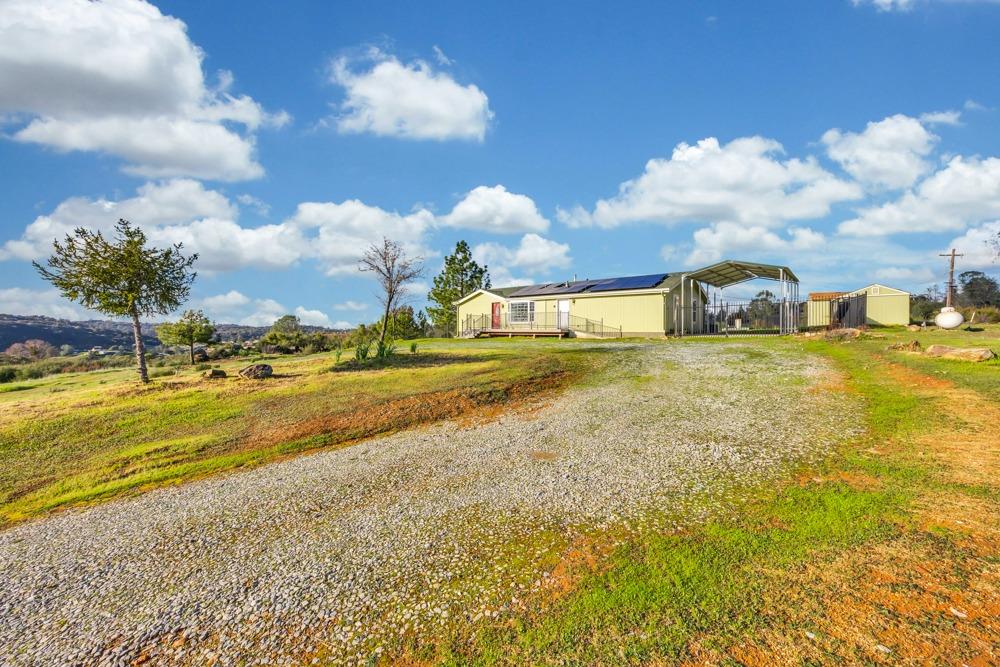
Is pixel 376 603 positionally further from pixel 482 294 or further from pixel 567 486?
pixel 482 294

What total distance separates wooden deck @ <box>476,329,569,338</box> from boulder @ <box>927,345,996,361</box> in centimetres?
1970

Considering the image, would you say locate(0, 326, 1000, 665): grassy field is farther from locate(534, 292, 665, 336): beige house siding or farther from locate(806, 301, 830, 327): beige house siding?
locate(806, 301, 830, 327): beige house siding

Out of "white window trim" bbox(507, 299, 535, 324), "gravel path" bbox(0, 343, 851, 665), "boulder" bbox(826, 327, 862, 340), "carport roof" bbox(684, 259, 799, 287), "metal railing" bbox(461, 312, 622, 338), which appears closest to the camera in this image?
"gravel path" bbox(0, 343, 851, 665)

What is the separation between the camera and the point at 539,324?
3253cm

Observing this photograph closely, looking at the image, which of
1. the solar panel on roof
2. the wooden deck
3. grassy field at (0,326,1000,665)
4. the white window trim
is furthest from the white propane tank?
the white window trim

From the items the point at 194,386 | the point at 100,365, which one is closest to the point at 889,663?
the point at 194,386

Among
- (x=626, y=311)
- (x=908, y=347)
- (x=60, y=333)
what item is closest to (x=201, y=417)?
(x=908, y=347)

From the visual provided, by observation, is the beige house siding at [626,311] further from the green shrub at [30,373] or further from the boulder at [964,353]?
the green shrub at [30,373]

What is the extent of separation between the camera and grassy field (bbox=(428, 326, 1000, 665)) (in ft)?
9.39

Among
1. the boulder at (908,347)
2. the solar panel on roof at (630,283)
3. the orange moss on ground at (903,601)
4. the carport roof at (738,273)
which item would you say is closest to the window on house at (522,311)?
the solar panel on roof at (630,283)

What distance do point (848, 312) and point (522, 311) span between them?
20.4 meters

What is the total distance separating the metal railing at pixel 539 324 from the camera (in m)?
29.5

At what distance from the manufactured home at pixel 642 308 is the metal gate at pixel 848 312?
10.2 ft

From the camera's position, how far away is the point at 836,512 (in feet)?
14.9
